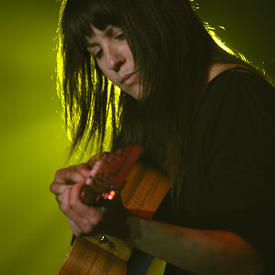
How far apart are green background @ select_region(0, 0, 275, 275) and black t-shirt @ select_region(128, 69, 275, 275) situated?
1193mm

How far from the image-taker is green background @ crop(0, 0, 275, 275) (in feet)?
5.49

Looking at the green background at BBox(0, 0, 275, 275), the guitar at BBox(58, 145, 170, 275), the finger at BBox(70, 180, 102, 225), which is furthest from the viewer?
the green background at BBox(0, 0, 275, 275)

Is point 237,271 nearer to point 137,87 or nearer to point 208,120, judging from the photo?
point 208,120

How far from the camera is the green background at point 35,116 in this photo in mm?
1674

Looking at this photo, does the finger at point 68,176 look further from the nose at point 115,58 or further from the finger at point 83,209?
the nose at point 115,58

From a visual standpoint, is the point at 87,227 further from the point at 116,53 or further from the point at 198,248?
the point at 116,53

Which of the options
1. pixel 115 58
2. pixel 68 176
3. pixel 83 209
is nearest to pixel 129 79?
pixel 115 58

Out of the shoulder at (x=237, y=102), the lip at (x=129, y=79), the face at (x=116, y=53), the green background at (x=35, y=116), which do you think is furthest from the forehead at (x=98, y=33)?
the green background at (x=35, y=116)

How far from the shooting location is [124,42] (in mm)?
956

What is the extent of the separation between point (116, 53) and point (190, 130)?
0.33 metres

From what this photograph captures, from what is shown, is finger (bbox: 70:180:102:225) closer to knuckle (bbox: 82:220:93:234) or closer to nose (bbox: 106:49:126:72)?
knuckle (bbox: 82:220:93:234)

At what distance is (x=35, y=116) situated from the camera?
184cm

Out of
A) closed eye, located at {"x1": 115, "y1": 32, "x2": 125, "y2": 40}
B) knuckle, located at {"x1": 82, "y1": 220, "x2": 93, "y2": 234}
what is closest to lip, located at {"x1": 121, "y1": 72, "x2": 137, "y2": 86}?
closed eye, located at {"x1": 115, "y1": 32, "x2": 125, "y2": 40}

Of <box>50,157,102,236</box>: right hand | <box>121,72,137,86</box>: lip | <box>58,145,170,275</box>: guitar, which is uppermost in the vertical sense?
<box>121,72,137,86</box>: lip
